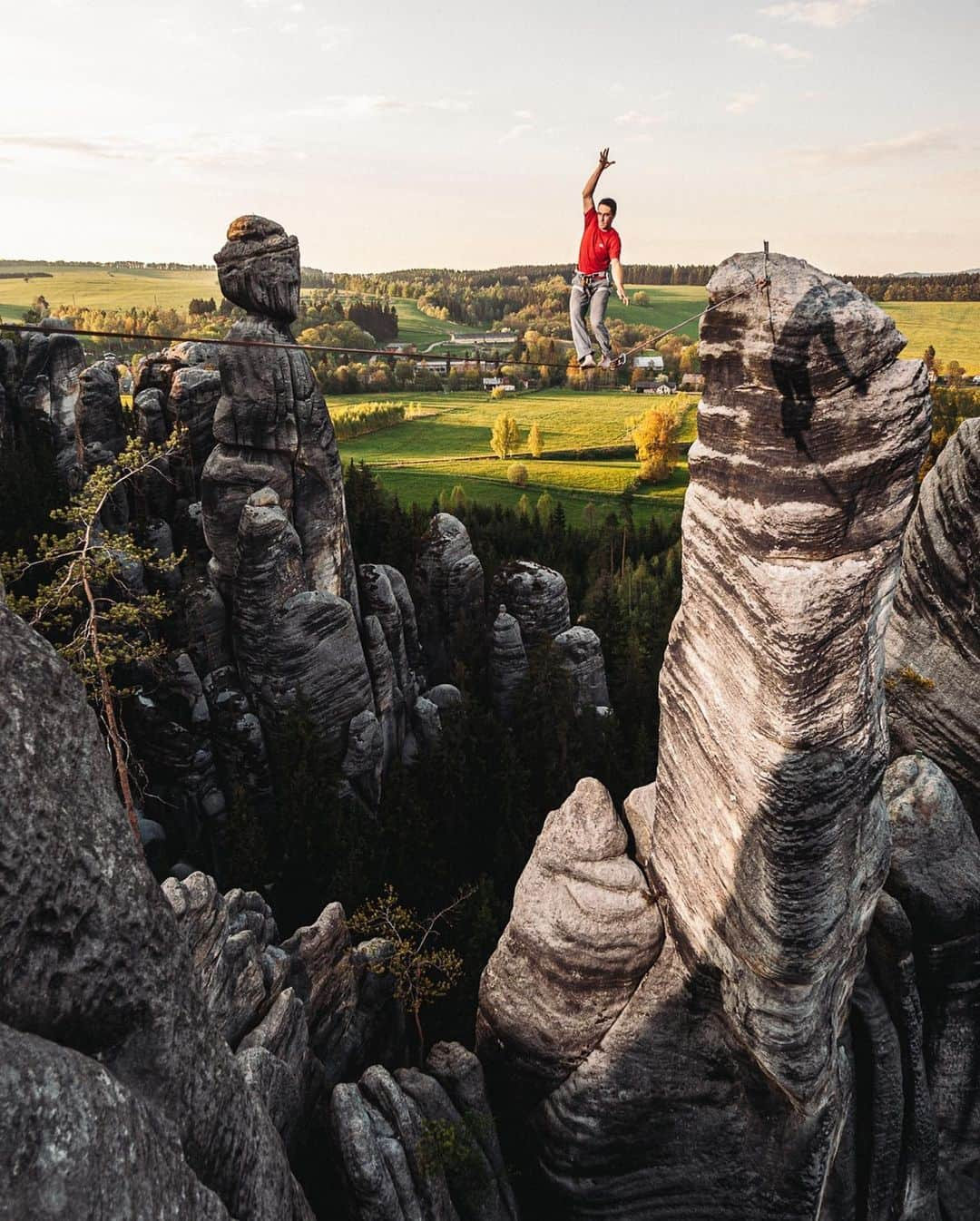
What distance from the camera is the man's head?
13547 millimetres

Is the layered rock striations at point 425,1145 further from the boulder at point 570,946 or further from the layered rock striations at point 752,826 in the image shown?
the boulder at point 570,946

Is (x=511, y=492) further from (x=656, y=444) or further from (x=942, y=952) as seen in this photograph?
(x=942, y=952)

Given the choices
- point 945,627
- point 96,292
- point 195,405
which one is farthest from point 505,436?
point 96,292

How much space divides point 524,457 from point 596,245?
97.2 metres

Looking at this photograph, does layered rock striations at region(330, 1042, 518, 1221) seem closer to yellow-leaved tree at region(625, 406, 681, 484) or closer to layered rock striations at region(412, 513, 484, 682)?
layered rock striations at region(412, 513, 484, 682)

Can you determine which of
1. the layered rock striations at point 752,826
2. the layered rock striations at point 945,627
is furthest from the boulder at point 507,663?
the layered rock striations at point 752,826

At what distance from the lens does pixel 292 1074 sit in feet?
42.8

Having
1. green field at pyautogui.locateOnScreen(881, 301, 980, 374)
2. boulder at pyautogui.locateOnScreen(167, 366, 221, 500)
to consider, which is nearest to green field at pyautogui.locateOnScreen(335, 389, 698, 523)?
green field at pyautogui.locateOnScreen(881, 301, 980, 374)

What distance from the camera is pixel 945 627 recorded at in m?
18.5

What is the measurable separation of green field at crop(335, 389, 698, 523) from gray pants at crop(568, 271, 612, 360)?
73.2 m

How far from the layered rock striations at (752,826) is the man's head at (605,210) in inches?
142

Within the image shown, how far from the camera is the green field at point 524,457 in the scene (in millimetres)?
97312

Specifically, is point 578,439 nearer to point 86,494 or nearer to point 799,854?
point 86,494

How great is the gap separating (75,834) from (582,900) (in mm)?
9609
